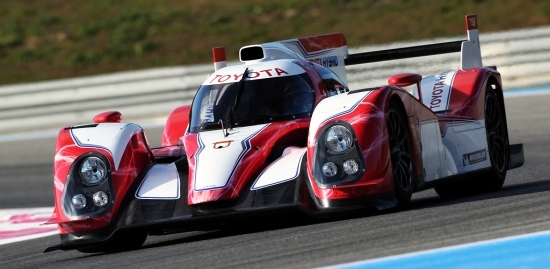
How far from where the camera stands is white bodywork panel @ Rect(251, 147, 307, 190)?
A: 7211 millimetres

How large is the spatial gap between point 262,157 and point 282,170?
0.23 m

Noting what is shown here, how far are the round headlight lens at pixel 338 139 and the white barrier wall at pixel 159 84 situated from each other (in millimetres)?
9410

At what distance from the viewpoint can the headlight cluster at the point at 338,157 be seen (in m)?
7.02

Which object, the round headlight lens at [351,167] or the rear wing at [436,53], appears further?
the rear wing at [436,53]

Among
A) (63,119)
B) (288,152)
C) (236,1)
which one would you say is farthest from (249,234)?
(236,1)

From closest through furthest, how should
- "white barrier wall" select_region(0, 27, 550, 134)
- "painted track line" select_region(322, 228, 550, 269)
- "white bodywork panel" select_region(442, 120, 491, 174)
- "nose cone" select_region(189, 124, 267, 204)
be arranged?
"painted track line" select_region(322, 228, 550, 269) → "nose cone" select_region(189, 124, 267, 204) → "white bodywork panel" select_region(442, 120, 491, 174) → "white barrier wall" select_region(0, 27, 550, 134)

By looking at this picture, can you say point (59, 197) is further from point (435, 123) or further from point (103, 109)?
point (103, 109)

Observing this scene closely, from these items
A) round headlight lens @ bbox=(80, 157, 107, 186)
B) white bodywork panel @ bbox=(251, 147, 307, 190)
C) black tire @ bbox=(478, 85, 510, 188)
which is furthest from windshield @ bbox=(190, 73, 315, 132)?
black tire @ bbox=(478, 85, 510, 188)

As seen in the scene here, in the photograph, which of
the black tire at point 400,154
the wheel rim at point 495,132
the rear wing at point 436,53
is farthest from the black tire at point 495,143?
the black tire at point 400,154

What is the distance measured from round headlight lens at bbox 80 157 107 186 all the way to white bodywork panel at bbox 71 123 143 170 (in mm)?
103

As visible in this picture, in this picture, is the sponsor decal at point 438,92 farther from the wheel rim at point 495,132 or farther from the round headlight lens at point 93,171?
the round headlight lens at point 93,171

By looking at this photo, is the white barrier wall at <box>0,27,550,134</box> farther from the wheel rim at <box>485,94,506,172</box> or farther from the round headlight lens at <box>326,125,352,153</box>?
the round headlight lens at <box>326,125,352,153</box>

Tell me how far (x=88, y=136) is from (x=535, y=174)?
4603 millimetres

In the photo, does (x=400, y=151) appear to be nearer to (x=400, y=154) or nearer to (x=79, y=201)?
(x=400, y=154)
